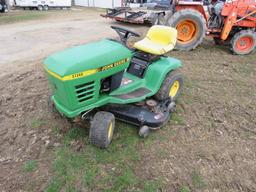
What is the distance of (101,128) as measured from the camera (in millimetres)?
2514

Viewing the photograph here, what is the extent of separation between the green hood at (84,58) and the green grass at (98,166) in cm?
95

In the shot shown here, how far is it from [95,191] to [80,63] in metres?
1.21

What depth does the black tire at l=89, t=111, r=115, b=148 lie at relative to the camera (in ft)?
8.27

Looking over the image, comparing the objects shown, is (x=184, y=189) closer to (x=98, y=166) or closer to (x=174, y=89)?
(x=98, y=166)

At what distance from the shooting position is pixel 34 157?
2.62 m

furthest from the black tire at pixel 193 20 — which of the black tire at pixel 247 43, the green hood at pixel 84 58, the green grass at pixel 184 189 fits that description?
the green grass at pixel 184 189

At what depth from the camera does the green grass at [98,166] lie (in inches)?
91.0

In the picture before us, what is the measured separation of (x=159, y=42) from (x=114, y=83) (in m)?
1.10

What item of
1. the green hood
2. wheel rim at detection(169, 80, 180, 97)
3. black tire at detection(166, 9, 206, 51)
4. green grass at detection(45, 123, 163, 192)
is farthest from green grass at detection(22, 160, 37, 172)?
black tire at detection(166, 9, 206, 51)

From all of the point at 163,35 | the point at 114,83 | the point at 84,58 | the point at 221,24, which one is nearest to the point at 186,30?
the point at 221,24

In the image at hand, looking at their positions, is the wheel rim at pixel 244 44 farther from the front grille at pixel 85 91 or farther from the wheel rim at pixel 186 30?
the front grille at pixel 85 91

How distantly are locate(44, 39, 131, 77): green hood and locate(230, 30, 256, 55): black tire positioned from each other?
172 inches

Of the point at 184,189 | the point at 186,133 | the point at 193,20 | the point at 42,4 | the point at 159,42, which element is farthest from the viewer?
the point at 42,4

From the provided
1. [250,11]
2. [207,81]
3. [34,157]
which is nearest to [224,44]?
[250,11]
